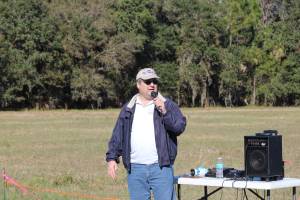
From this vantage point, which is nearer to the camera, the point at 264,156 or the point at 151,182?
the point at 151,182

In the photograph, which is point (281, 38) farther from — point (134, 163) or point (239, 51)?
point (134, 163)

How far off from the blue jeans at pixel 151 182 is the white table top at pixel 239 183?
716 millimetres

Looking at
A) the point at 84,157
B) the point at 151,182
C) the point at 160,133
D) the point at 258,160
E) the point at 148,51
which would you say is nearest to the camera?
the point at 160,133

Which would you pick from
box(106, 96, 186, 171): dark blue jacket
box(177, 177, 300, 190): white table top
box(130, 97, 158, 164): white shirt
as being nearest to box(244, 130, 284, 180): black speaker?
box(177, 177, 300, 190): white table top

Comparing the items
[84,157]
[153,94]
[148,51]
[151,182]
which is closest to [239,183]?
[151,182]

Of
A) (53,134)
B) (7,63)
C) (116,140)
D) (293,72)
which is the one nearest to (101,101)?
(7,63)

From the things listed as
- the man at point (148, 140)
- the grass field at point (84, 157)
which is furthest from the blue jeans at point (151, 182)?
the grass field at point (84, 157)

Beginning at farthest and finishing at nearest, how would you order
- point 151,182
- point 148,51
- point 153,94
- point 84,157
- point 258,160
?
point 148,51 → point 84,157 → point 258,160 → point 151,182 → point 153,94

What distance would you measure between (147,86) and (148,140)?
0.56m

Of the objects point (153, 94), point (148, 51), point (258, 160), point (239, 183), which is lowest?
point (239, 183)

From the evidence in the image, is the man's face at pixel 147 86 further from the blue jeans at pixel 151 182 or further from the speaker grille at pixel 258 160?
the speaker grille at pixel 258 160

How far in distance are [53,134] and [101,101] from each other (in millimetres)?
38339

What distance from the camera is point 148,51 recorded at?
76438 millimetres

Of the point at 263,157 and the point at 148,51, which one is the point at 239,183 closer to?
the point at 263,157
